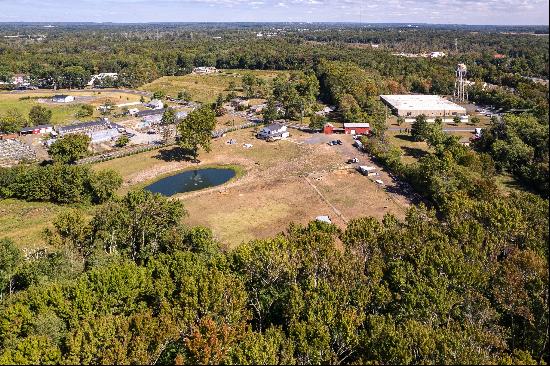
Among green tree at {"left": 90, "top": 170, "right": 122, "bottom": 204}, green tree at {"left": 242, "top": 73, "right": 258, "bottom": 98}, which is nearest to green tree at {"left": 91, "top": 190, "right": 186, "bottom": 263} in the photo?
green tree at {"left": 90, "top": 170, "right": 122, "bottom": 204}

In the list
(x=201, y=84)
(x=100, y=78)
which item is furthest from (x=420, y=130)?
(x=100, y=78)

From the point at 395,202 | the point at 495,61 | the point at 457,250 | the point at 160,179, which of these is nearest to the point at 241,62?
the point at 495,61

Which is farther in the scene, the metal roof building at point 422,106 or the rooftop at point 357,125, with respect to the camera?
the metal roof building at point 422,106

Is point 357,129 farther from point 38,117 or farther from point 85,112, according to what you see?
point 38,117

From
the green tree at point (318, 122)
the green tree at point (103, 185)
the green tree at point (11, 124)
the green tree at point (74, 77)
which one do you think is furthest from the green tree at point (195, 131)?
the green tree at point (74, 77)

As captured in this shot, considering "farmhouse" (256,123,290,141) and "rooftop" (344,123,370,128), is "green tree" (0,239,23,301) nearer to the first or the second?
"farmhouse" (256,123,290,141)

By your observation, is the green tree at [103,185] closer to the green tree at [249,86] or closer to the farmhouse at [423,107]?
the farmhouse at [423,107]

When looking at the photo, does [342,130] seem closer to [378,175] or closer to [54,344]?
[378,175]
